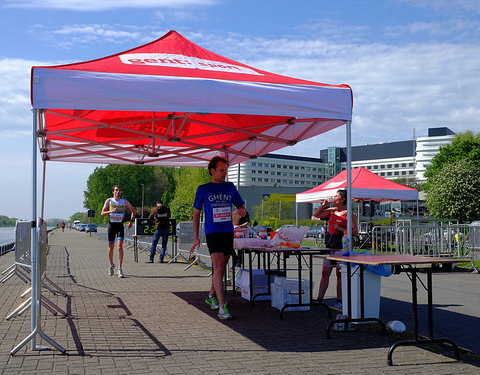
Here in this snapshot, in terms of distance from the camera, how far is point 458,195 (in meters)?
36.6

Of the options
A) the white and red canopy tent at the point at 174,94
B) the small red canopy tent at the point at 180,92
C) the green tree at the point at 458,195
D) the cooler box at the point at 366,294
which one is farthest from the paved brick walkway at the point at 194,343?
the green tree at the point at 458,195

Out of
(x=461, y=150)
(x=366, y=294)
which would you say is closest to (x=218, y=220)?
(x=366, y=294)

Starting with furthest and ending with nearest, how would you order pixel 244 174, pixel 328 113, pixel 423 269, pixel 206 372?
pixel 244 174 → pixel 328 113 → pixel 423 269 → pixel 206 372

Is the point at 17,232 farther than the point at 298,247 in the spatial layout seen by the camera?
Yes

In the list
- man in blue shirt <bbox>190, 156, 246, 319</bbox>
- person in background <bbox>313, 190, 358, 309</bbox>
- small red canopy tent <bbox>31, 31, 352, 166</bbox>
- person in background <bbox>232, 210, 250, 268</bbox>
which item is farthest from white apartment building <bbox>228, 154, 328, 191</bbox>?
man in blue shirt <bbox>190, 156, 246, 319</bbox>

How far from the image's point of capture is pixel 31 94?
19.6 feet

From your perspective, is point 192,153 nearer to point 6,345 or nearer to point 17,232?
point 17,232

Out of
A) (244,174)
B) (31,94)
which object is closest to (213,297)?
(31,94)

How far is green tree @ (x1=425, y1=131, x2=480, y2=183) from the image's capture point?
6444cm

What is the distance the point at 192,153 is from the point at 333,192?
8.02 m

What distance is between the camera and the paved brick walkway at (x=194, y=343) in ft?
17.1

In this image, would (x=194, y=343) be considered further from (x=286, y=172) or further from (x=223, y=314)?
(x=286, y=172)

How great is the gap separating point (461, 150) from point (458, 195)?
102 ft

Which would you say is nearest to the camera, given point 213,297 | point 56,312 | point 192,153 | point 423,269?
point 423,269
